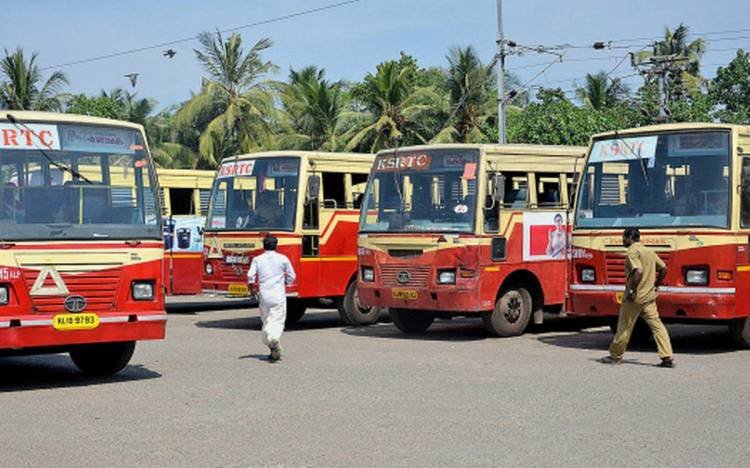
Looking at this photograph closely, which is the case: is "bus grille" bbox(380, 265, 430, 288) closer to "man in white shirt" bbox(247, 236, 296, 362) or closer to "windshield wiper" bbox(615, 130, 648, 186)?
"man in white shirt" bbox(247, 236, 296, 362)

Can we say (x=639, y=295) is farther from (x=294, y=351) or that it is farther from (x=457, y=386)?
(x=294, y=351)

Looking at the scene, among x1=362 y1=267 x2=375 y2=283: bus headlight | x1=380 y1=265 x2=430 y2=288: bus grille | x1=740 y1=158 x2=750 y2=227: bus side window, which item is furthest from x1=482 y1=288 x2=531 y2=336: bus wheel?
x1=740 y1=158 x2=750 y2=227: bus side window

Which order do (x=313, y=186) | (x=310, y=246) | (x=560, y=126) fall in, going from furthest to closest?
(x=560, y=126) → (x=310, y=246) → (x=313, y=186)

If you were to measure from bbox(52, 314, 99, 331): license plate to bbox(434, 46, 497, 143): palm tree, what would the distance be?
3188cm

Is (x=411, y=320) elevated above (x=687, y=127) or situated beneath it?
situated beneath

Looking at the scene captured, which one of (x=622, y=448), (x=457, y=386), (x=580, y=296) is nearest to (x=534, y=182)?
(x=580, y=296)

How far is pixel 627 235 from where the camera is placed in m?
13.8

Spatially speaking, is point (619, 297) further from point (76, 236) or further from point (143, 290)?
point (76, 236)

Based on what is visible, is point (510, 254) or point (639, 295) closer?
point (639, 295)

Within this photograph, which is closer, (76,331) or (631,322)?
(76,331)

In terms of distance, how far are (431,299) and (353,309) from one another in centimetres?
336

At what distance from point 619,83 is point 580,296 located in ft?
112

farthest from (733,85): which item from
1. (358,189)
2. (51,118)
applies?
(51,118)

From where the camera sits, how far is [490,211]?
1697 cm
